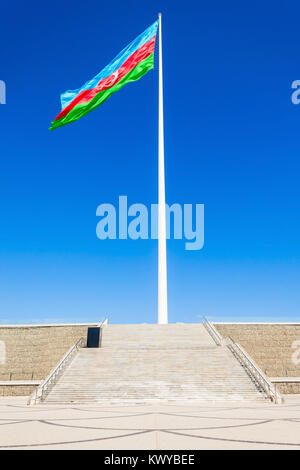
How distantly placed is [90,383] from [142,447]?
14.1 m

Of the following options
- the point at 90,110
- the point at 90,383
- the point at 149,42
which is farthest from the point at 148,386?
the point at 149,42

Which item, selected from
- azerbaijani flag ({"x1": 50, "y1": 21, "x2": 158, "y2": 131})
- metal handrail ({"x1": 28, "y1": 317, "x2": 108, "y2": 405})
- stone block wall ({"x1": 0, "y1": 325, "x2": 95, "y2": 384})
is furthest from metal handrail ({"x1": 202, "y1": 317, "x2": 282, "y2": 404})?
azerbaijani flag ({"x1": 50, "y1": 21, "x2": 158, "y2": 131})

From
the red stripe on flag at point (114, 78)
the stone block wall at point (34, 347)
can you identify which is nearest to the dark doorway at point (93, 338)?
the stone block wall at point (34, 347)

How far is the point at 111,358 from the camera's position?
68.3 ft

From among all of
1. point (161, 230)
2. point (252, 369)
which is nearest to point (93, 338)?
point (252, 369)

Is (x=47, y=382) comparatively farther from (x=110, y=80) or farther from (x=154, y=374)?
(x=110, y=80)

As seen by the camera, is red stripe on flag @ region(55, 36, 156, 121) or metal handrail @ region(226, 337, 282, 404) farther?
red stripe on flag @ region(55, 36, 156, 121)

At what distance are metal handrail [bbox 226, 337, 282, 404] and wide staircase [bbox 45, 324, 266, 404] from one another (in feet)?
1.09

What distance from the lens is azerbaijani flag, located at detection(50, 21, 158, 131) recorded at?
24688mm

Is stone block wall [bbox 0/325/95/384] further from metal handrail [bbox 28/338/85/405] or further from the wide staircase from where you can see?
metal handrail [bbox 28/338/85/405]

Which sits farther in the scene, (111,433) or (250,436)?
(111,433)

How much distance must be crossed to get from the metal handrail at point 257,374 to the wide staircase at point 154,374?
0.33 m
